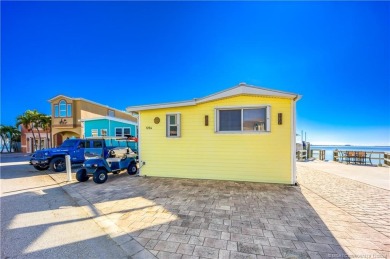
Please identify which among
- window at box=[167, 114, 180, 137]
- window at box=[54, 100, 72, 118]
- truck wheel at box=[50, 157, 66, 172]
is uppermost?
window at box=[54, 100, 72, 118]

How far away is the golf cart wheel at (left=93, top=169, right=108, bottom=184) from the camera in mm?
6078

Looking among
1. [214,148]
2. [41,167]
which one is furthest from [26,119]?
[214,148]

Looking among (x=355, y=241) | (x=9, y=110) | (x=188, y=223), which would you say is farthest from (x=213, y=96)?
(x=9, y=110)

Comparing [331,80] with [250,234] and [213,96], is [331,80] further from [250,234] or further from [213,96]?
[250,234]

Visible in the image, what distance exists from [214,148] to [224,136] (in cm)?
68

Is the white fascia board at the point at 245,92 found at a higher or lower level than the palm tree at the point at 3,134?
higher

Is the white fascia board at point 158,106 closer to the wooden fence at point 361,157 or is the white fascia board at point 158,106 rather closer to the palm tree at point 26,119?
the wooden fence at point 361,157

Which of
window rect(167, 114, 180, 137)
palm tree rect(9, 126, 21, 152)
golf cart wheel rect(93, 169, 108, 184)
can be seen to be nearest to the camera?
golf cart wheel rect(93, 169, 108, 184)

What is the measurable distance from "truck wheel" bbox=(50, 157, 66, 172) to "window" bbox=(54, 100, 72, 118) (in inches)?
488

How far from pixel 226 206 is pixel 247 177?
2.61 meters

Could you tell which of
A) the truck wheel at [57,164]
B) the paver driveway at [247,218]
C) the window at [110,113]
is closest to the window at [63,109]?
the window at [110,113]

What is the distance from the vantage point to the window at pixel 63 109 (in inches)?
741

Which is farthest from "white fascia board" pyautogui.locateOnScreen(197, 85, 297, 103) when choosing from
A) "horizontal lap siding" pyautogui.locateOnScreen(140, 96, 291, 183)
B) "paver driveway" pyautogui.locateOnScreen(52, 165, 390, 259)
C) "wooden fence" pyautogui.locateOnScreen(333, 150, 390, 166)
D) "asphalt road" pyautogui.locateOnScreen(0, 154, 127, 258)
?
"wooden fence" pyautogui.locateOnScreen(333, 150, 390, 166)

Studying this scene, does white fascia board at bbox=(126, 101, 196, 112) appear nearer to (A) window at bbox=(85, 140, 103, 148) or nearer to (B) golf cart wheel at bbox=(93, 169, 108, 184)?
(A) window at bbox=(85, 140, 103, 148)
